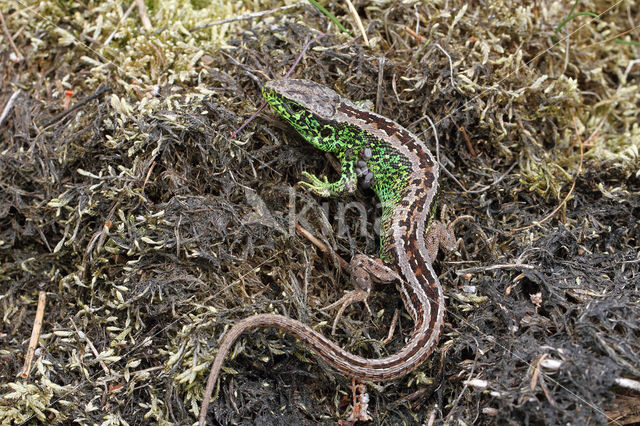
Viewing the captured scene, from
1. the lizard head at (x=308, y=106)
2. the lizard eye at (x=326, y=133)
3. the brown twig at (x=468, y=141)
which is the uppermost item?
the lizard head at (x=308, y=106)

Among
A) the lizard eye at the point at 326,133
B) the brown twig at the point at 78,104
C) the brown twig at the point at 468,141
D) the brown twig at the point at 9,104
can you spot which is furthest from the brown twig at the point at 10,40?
the brown twig at the point at 468,141

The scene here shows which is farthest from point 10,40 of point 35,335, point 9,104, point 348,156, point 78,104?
point 348,156

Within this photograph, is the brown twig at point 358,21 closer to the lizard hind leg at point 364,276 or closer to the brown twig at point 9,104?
the lizard hind leg at point 364,276

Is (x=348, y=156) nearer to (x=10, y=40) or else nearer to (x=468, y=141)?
(x=468, y=141)

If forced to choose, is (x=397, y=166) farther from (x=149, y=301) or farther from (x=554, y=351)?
(x=149, y=301)

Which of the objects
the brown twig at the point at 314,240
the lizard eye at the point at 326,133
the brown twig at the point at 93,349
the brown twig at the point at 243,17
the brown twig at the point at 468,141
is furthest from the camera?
the brown twig at the point at 243,17

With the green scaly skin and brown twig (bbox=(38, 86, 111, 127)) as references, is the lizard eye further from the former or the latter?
brown twig (bbox=(38, 86, 111, 127))
